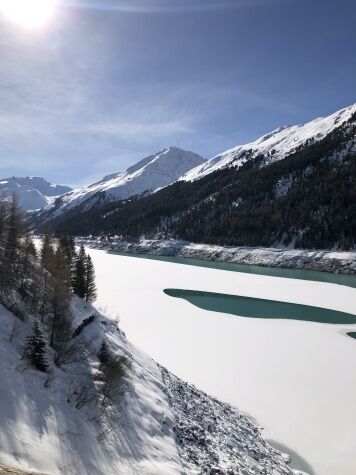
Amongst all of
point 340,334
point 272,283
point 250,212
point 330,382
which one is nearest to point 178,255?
point 250,212

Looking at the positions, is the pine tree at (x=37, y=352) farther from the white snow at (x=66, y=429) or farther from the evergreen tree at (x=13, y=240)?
the evergreen tree at (x=13, y=240)

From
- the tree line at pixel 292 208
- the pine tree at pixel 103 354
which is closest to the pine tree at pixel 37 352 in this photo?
the pine tree at pixel 103 354

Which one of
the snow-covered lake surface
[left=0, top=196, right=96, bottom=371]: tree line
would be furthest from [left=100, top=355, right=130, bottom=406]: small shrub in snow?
the snow-covered lake surface

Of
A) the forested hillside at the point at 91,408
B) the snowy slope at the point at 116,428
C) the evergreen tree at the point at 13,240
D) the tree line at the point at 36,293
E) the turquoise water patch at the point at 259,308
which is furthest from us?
the turquoise water patch at the point at 259,308

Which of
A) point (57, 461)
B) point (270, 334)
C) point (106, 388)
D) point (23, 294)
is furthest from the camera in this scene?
point (270, 334)

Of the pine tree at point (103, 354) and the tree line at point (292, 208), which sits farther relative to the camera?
the tree line at point (292, 208)

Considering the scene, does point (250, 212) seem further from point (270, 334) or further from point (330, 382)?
point (330, 382)
